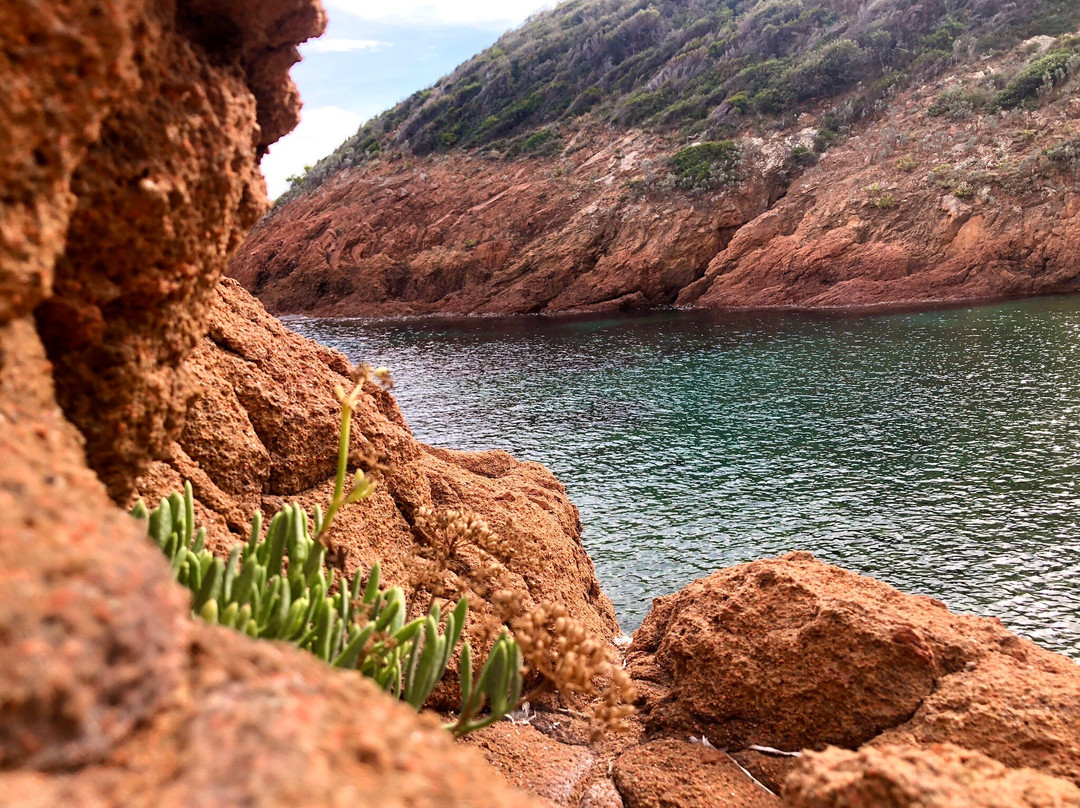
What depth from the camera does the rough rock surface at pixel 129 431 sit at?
165 centimetres

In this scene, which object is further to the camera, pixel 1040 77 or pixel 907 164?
pixel 907 164

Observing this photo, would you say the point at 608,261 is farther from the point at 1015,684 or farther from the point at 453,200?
the point at 1015,684

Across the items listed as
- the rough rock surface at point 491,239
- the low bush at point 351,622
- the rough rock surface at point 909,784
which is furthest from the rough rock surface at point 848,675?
the rough rock surface at point 491,239

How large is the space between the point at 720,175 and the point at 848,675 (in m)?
52.9

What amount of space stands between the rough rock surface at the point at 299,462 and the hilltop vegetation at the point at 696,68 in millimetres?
52630

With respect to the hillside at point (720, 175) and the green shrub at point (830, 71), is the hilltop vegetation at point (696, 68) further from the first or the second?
the hillside at point (720, 175)

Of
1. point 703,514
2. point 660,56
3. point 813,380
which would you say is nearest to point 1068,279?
point 813,380

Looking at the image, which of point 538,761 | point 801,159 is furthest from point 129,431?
point 801,159

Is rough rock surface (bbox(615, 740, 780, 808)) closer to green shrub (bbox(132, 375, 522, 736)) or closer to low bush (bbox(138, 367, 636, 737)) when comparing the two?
low bush (bbox(138, 367, 636, 737))

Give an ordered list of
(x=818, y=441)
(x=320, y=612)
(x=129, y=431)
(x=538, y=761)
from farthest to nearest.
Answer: (x=818, y=441)
(x=538, y=761)
(x=320, y=612)
(x=129, y=431)

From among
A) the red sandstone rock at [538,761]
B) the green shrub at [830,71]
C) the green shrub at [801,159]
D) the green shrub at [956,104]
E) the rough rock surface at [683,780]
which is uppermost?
the green shrub at [830,71]

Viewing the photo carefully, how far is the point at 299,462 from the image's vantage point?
318 inches

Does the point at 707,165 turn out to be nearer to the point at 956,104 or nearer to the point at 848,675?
the point at 956,104

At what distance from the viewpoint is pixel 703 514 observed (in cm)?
1808
